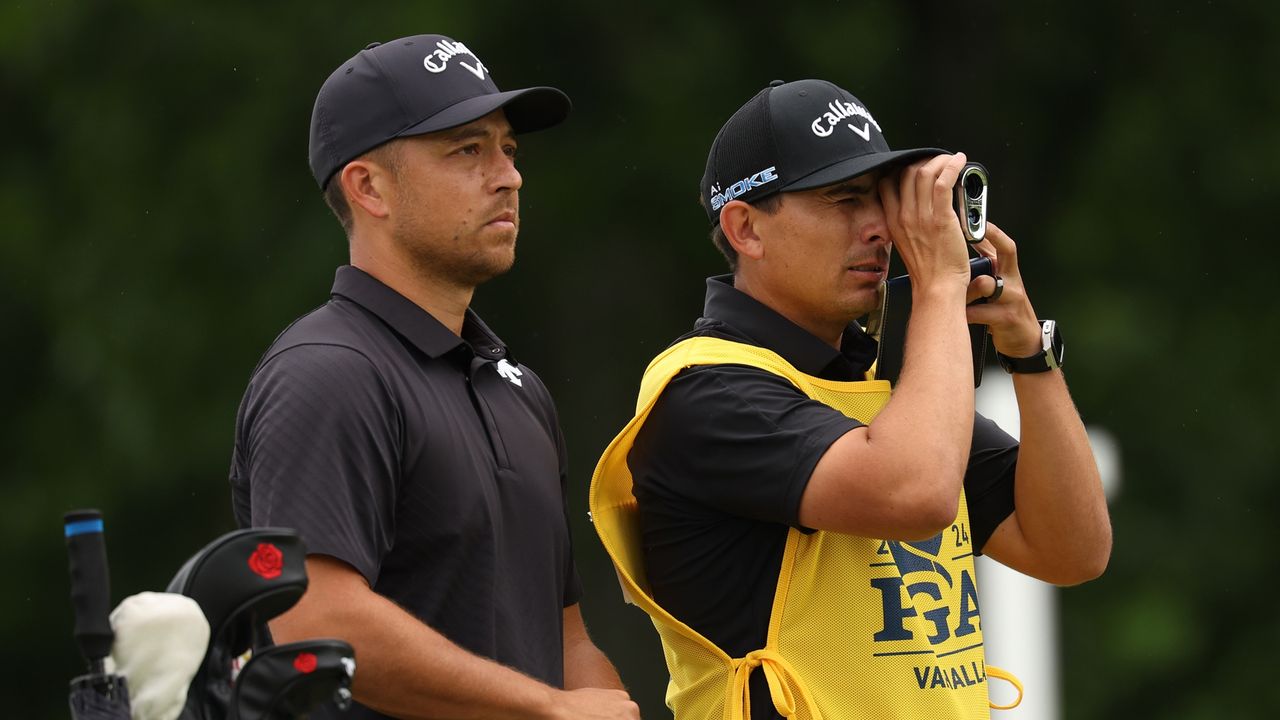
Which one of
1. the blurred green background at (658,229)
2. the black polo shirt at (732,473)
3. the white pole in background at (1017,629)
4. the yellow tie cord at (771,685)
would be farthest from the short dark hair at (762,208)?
the blurred green background at (658,229)

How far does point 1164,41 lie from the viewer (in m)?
11.0

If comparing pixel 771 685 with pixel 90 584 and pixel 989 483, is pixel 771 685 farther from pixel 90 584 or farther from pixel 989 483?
pixel 90 584

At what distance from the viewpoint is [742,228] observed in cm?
382

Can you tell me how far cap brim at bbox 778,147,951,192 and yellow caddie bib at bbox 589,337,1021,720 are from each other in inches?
12.6

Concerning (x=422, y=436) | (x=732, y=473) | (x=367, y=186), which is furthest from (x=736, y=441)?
(x=367, y=186)

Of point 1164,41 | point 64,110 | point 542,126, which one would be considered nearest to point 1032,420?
point 542,126

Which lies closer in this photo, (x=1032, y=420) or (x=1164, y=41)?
(x=1032, y=420)

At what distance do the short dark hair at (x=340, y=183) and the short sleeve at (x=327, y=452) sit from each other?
0.42 meters

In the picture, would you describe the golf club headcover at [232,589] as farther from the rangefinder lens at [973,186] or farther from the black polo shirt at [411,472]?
the rangefinder lens at [973,186]

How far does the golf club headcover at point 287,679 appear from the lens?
2.49 metres

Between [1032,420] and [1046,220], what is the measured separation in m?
7.13

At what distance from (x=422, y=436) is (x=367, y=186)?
56cm

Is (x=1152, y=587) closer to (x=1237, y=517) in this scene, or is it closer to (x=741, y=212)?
(x=1237, y=517)

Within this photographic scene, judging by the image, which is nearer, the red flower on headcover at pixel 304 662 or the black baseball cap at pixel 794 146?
the red flower on headcover at pixel 304 662
